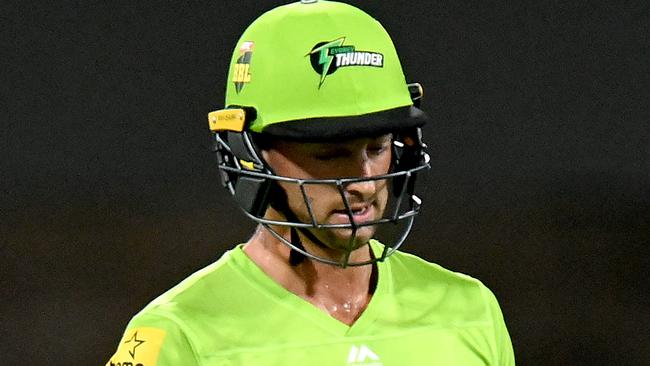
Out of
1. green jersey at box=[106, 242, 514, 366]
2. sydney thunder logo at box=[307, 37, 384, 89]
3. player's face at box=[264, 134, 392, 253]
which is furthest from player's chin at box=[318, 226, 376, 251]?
sydney thunder logo at box=[307, 37, 384, 89]

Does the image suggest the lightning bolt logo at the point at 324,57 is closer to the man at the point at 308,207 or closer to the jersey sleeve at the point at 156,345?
the man at the point at 308,207

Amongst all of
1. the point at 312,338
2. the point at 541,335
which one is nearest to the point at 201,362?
the point at 312,338

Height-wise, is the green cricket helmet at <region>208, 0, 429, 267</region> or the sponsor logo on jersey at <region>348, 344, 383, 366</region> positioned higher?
the green cricket helmet at <region>208, 0, 429, 267</region>

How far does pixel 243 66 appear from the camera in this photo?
2.76 metres

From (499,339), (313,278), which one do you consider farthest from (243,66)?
(499,339)

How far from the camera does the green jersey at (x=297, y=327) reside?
2.64 meters

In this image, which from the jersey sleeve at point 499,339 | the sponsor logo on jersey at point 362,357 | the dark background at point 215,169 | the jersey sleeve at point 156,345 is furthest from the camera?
the dark background at point 215,169

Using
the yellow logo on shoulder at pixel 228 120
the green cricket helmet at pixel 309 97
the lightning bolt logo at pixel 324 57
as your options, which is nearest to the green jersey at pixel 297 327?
the green cricket helmet at pixel 309 97

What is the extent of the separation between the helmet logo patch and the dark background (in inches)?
43.2

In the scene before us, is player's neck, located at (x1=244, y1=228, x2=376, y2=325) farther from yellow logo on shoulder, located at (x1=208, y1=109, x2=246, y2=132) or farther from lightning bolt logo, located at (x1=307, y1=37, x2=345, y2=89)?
lightning bolt logo, located at (x1=307, y1=37, x2=345, y2=89)

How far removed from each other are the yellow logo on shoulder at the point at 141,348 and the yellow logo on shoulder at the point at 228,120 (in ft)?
1.22

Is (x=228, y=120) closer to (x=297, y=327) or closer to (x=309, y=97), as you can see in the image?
(x=309, y=97)

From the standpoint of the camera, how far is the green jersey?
2.64m

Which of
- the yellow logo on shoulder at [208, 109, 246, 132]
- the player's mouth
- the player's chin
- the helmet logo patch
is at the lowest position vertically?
the player's chin
